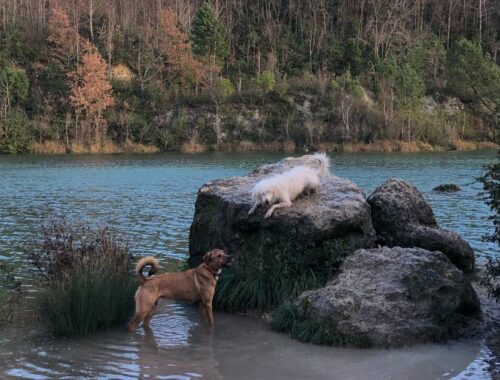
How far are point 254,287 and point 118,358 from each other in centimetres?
285

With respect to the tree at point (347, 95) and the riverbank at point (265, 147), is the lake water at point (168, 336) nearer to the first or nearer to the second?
Result: the riverbank at point (265, 147)

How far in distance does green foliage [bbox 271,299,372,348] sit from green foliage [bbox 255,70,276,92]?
2648 inches

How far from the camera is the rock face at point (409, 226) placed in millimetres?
11344

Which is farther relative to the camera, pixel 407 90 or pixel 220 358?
pixel 407 90

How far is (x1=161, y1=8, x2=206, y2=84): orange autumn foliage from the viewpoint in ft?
252

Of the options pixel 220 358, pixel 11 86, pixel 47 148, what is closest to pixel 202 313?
pixel 220 358

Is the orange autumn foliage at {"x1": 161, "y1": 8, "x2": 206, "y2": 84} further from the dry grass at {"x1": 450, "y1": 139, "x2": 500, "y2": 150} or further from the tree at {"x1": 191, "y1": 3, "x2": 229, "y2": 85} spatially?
the dry grass at {"x1": 450, "y1": 139, "x2": 500, "y2": 150}

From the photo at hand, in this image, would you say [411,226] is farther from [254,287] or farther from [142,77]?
[142,77]

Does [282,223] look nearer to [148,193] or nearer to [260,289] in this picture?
[260,289]

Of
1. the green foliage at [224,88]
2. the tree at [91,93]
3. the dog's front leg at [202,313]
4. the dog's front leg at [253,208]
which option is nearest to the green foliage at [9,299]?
the dog's front leg at [202,313]

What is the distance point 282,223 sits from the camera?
9797mm

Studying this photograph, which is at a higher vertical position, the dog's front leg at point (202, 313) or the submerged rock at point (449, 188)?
the submerged rock at point (449, 188)

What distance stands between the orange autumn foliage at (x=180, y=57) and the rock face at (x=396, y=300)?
69.6 m

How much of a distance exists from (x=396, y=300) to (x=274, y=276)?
7.10ft
